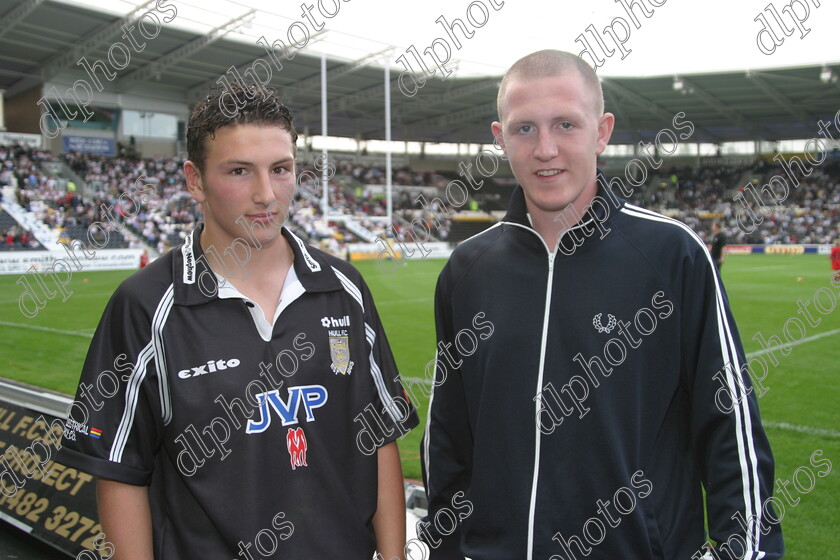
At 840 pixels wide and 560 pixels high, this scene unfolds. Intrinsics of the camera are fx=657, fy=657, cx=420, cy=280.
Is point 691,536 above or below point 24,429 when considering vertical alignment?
above

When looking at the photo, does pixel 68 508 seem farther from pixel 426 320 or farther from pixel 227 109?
pixel 426 320

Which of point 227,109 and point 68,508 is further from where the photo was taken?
point 68,508

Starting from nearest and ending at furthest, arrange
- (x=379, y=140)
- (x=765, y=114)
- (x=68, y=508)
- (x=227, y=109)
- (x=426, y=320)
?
(x=227, y=109) < (x=68, y=508) < (x=426, y=320) < (x=765, y=114) < (x=379, y=140)

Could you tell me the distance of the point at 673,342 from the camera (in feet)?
5.71

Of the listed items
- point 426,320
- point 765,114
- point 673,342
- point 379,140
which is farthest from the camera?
point 379,140

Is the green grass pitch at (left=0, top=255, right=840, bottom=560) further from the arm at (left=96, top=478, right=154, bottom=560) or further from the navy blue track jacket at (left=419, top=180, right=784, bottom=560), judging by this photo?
the arm at (left=96, top=478, right=154, bottom=560)

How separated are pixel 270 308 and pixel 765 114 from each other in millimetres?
50915

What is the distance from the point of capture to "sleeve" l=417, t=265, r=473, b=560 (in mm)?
2035

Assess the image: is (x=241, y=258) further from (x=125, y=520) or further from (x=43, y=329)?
(x=43, y=329)

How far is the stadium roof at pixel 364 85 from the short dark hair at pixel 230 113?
27.0 metres

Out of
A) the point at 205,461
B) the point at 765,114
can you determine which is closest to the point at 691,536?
the point at 205,461

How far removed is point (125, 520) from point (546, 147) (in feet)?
5.03

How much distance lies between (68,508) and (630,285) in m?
3.04

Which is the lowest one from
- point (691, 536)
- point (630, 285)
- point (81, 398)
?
point (691, 536)
